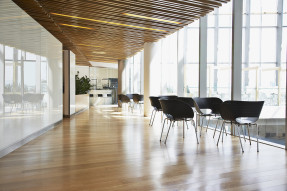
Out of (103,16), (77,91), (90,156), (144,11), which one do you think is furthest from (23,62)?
(77,91)

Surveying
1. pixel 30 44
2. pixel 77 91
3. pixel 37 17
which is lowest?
pixel 77 91

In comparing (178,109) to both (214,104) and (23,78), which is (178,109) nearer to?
(214,104)

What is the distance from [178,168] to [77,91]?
9.18 m

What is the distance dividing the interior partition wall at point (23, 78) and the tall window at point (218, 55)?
458 centimetres

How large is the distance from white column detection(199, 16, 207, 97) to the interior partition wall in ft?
13.9

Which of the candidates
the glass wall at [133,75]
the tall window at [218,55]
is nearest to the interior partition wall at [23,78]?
the tall window at [218,55]

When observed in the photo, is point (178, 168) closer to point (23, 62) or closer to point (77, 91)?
point (23, 62)

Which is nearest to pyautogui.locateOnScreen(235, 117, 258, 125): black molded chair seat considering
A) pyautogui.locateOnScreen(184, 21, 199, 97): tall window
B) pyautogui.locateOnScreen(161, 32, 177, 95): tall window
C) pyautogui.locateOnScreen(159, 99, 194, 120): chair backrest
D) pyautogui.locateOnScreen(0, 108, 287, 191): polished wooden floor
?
pyautogui.locateOnScreen(0, 108, 287, 191): polished wooden floor

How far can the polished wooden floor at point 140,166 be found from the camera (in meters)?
2.55

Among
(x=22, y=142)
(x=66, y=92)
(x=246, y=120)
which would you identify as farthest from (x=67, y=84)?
(x=246, y=120)

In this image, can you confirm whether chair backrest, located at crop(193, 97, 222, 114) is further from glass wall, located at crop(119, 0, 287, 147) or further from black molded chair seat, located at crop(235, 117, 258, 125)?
black molded chair seat, located at crop(235, 117, 258, 125)

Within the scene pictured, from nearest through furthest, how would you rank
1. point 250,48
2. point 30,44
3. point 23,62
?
point 23,62, point 30,44, point 250,48

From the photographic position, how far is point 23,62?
4.38 metres

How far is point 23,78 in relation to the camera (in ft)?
14.5
